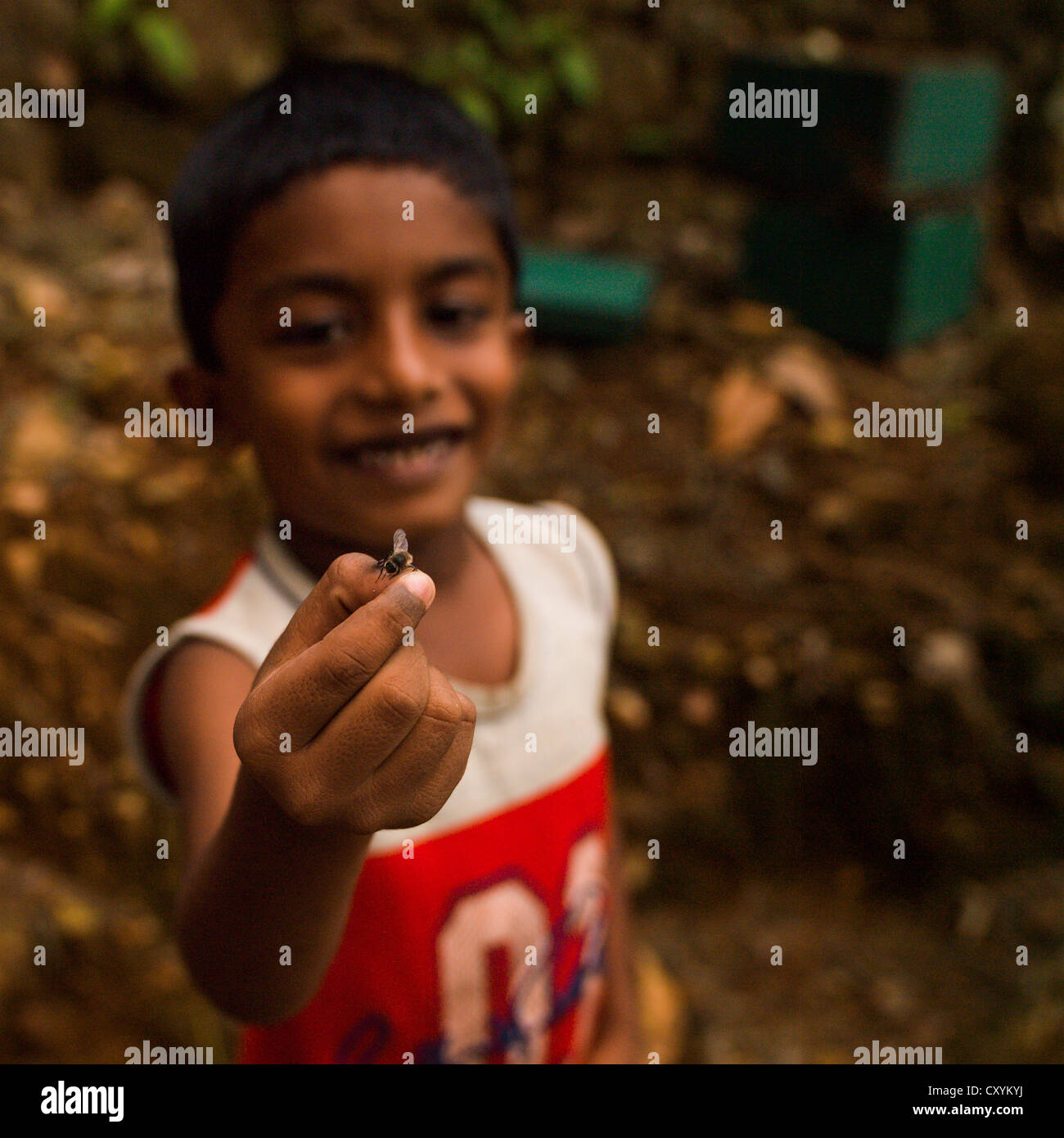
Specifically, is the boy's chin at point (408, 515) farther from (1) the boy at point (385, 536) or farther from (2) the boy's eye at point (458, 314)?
(2) the boy's eye at point (458, 314)

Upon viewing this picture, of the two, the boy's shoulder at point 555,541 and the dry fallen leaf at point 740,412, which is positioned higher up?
the dry fallen leaf at point 740,412

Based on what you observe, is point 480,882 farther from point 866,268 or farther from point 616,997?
point 866,268

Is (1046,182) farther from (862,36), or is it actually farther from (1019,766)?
(1019,766)

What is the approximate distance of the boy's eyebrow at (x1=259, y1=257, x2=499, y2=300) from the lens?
3.85 ft

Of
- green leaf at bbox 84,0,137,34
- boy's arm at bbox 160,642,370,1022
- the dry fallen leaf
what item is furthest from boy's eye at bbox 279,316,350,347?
green leaf at bbox 84,0,137,34

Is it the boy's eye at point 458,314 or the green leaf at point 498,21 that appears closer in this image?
the boy's eye at point 458,314

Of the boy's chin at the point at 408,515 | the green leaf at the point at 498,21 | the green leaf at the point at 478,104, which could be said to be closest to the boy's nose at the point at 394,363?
the boy's chin at the point at 408,515

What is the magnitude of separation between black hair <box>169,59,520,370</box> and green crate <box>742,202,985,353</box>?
2.19 meters

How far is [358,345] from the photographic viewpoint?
3.93ft

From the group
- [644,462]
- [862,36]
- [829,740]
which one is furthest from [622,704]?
[862,36]

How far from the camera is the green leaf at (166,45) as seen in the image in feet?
11.5

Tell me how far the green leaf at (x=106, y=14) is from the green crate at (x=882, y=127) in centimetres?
188

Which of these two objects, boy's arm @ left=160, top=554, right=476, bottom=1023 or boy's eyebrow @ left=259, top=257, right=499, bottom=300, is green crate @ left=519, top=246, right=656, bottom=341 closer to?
boy's eyebrow @ left=259, top=257, right=499, bottom=300

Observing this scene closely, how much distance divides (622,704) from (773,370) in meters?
1.14
